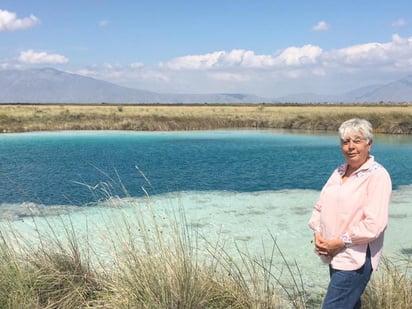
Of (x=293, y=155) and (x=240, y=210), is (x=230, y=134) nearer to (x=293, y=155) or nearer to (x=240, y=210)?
(x=293, y=155)

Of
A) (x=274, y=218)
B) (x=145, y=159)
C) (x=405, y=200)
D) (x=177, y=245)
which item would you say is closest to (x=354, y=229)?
(x=177, y=245)

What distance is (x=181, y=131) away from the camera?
46.5 metres

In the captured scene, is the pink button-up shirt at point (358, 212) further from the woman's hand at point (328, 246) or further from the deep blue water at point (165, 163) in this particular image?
the deep blue water at point (165, 163)

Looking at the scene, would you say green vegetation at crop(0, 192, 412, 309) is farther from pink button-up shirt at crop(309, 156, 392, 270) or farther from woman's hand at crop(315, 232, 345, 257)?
pink button-up shirt at crop(309, 156, 392, 270)

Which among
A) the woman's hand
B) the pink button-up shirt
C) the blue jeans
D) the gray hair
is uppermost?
the gray hair

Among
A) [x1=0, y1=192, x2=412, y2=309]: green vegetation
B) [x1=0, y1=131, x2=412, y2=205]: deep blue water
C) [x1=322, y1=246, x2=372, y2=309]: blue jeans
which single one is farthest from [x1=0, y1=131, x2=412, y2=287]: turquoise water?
[x1=322, y1=246, x2=372, y2=309]: blue jeans

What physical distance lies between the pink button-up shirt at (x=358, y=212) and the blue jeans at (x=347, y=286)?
43 millimetres

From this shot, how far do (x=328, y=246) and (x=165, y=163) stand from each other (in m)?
19.7

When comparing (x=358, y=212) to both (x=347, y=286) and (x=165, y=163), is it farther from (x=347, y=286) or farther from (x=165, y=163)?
(x=165, y=163)

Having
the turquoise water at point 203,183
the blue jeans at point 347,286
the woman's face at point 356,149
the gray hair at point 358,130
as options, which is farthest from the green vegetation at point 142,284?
the gray hair at point 358,130

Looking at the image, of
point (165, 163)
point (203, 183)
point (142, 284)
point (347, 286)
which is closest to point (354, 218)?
point (347, 286)

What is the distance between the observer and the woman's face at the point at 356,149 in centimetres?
311

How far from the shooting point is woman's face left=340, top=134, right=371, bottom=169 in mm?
3111

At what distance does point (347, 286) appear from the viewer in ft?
10.1
